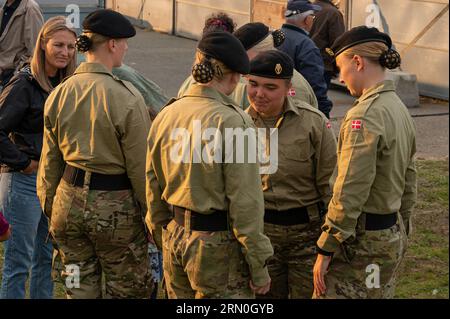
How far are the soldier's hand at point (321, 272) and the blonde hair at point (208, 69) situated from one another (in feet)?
3.62

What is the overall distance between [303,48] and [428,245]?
1956mm

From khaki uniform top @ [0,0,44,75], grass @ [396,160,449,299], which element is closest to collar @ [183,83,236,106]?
grass @ [396,160,449,299]

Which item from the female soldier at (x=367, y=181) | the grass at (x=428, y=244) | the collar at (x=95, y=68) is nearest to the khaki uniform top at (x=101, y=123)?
the collar at (x=95, y=68)

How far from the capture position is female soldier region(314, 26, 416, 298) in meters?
5.02

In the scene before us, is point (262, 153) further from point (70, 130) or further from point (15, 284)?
point (15, 284)

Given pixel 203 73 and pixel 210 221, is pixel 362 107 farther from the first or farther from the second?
pixel 210 221

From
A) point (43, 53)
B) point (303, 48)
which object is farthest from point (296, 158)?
point (303, 48)

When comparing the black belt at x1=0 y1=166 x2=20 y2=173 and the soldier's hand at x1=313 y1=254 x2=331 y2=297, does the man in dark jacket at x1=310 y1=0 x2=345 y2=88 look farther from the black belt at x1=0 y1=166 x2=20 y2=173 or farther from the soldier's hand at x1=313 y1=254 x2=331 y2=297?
the soldier's hand at x1=313 y1=254 x2=331 y2=297

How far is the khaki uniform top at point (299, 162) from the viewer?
5.67 metres

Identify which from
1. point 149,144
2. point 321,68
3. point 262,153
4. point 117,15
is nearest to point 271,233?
point 262,153

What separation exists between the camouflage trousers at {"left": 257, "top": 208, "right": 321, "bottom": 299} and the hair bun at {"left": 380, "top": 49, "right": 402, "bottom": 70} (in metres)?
1.04

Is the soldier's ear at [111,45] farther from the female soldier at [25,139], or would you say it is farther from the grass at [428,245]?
the grass at [428,245]

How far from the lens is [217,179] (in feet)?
16.0
